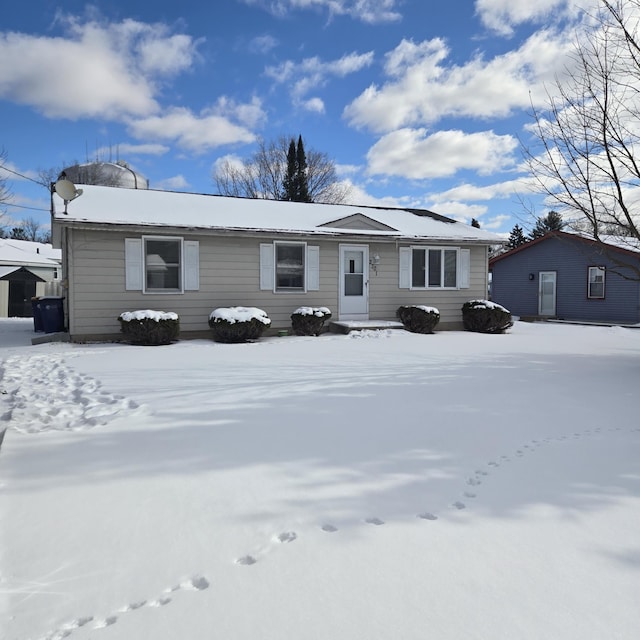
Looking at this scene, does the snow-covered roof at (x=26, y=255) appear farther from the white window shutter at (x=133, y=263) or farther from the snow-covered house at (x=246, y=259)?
the white window shutter at (x=133, y=263)

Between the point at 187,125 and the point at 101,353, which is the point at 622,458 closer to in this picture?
the point at 101,353

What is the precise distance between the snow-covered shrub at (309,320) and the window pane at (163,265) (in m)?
2.99

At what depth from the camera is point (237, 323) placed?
34.4 feet

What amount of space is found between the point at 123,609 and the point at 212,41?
12.9m

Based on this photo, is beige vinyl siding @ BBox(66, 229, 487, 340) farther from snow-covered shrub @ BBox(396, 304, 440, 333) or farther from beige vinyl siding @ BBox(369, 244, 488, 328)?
snow-covered shrub @ BBox(396, 304, 440, 333)

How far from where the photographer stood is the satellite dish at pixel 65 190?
9945 mm

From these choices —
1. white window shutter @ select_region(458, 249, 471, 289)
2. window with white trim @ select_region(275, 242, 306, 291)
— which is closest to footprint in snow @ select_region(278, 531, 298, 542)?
window with white trim @ select_region(275, 242, 306, 291)

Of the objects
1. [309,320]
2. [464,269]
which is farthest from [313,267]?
[464,269]

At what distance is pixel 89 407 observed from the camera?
4.63m

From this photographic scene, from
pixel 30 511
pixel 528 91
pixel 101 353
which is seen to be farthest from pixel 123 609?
pixel 528 91

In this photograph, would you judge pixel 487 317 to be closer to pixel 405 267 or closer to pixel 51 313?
pixel 405 267

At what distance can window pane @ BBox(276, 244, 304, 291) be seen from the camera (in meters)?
12.2

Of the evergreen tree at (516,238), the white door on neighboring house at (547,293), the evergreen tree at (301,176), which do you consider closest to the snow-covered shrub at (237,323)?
the white door on neighboring house at (547,293)

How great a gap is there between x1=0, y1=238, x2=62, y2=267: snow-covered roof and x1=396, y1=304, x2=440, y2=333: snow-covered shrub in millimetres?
21401
